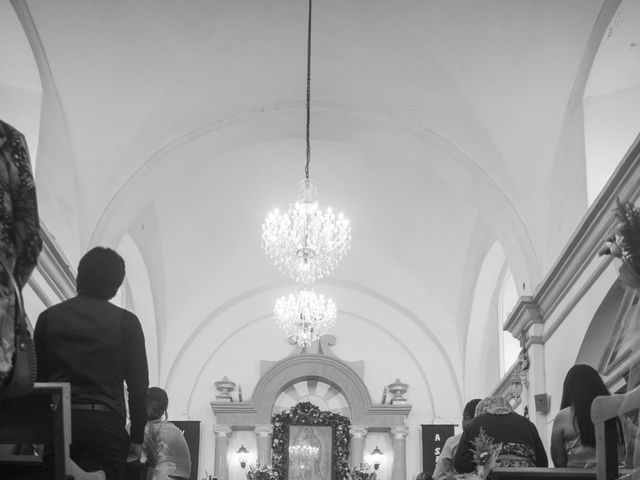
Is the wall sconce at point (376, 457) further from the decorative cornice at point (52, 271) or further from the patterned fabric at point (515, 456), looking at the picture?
the patterned fabric at point (515, 456)

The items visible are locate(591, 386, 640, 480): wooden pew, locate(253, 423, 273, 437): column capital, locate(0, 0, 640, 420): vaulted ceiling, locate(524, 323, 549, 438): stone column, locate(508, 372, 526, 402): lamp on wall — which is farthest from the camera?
Result: locate(253, 423, 273, 437): column capital

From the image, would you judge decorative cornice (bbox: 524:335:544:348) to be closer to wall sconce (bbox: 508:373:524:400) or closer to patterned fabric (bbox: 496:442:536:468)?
wall sconce (bbox: 508:373:524:400)

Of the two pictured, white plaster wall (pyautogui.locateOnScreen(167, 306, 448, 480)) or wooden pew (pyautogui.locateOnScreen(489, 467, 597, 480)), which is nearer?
wooden pew (pyautogui.locateOnScreen(489, 467, 597, 480))

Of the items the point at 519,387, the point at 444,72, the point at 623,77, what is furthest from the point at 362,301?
the point at 623,77

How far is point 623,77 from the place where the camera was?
8.95 meters

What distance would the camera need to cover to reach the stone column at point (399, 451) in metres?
16.9

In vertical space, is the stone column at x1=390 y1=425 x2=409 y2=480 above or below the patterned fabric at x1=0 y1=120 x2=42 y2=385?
below

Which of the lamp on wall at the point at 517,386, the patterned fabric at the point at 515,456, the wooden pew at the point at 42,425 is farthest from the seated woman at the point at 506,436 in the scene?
the lamp on wall at the point at 517,386

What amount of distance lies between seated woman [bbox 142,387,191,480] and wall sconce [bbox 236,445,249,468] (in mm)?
11219

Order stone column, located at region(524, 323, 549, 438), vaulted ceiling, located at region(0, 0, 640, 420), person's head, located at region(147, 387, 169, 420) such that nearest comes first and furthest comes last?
1. person's head, located at region(147, 387, 169, 420)
2. vaulted ceiling, located at region(0, 0, 640, 420)
3. stone column, located at region(524, 323, 549, 438)

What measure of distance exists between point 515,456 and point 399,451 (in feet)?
38.9

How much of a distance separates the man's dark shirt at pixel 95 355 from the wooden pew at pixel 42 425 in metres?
0.53

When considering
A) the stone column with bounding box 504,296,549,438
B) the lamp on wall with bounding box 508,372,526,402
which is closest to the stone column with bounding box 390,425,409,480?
the lamp on wall with bounding box 508,372,526,402

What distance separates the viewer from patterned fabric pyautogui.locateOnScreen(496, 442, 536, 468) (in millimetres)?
5539
